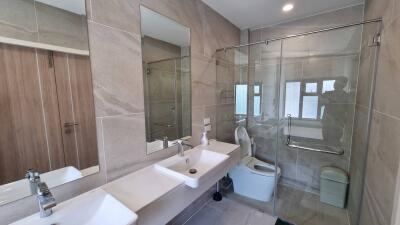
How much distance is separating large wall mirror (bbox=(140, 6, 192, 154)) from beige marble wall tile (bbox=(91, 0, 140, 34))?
2.6 inches

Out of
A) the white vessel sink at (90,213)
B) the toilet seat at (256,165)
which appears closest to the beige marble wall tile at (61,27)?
the white vessel sink at (90,213)

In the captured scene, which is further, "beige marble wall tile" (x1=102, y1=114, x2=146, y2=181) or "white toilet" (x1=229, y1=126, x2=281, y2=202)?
"white toilet" (x1=229, y1=126, x2=281, y2=202)

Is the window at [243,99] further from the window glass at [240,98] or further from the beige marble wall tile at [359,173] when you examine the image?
the beige marble wall tile at [359,173]

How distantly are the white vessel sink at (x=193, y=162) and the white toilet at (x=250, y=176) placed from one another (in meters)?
0.79

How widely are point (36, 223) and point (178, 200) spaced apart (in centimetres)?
72

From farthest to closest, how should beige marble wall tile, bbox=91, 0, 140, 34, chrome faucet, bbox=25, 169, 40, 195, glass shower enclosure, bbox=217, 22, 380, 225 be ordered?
glass shower enclosure, bbox=217, 22, 380, 225, beige marble wall tile, bbox=91, 0, 140, 34, chrome faucet, bbox=25, 169, 40, 195

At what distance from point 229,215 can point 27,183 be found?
190 cm

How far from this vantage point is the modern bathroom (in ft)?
2.95

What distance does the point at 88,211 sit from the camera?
917 mm

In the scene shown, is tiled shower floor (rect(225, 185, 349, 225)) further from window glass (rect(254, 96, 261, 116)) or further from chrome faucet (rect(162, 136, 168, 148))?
chrome faucet (rect(162, 136, 168, 148))

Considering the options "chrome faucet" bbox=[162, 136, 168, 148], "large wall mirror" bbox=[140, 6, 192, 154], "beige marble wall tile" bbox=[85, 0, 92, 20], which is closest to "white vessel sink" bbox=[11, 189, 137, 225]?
"large wall mirror" bbox=[140, 6, 192, 154]

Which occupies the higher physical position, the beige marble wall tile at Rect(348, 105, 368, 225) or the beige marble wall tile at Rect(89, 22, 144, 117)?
the beige marble wall tile at Rect(89, 22, 144, 117)

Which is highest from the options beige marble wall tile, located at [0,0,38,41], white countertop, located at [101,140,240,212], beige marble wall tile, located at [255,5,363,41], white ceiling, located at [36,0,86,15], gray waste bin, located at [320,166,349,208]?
beige marble wall tile, located at [255,5,363,41]

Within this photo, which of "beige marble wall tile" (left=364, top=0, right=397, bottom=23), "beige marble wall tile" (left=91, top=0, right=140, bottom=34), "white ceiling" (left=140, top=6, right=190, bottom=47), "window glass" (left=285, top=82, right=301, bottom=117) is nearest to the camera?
"beige marble wall tile" (left=91, top=0, right=140, bottom=34)
